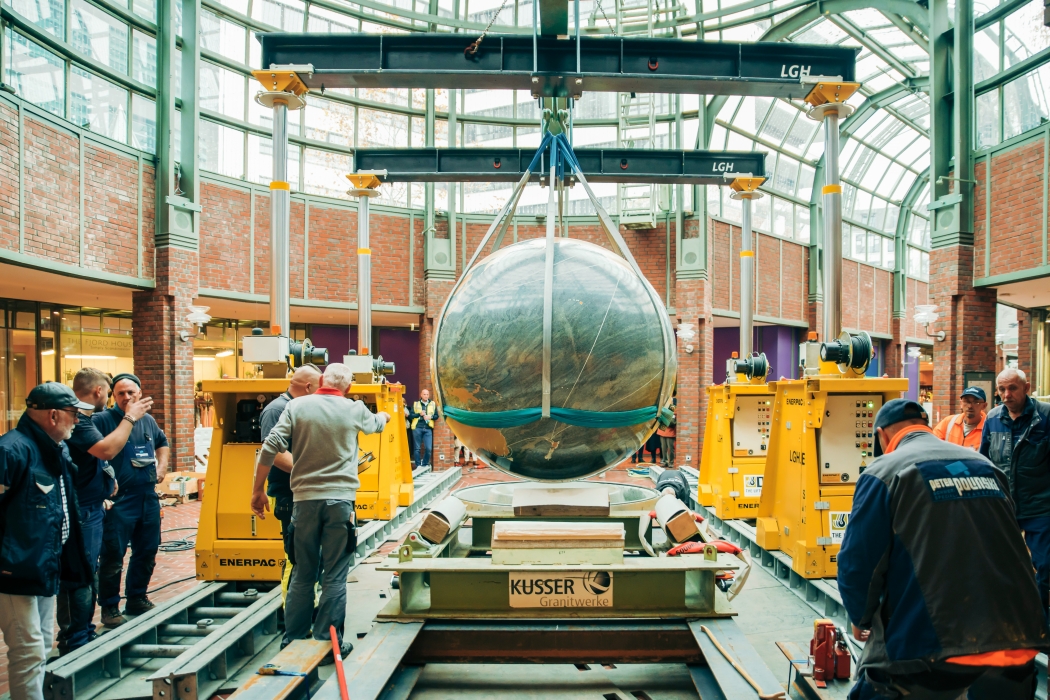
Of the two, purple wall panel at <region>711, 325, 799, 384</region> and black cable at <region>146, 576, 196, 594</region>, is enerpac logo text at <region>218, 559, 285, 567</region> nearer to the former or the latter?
black cable at <region>146, 576, 196, 594</region>

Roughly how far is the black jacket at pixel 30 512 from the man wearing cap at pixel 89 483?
0.93m

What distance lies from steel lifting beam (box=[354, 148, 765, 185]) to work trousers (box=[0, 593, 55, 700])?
256 inches

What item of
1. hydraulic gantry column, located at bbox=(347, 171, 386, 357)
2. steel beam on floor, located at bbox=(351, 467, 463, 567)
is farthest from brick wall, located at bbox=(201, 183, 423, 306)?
steel beam on floor, located at bbox=(351, 467, 463, 567)

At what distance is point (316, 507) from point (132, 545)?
213cm

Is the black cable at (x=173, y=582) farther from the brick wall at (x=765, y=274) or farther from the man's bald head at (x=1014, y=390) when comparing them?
the brick wall at (x=765, y=274)

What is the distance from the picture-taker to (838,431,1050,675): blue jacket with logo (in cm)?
233

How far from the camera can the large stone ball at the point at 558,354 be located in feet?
9.26

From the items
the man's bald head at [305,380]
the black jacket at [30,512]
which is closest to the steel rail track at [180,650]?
the black jacket at [30,512]

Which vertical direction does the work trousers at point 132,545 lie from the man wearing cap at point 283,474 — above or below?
below

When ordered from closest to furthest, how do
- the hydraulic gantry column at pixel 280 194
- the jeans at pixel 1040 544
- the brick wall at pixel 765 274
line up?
the jeans at pixel 1040 544, the hydraulic gantry column at pixel 280 194, the brick wall at pixel 765 274

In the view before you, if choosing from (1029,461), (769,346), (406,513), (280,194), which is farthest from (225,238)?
(769,346)

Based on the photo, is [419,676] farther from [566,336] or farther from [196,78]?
[196,78]

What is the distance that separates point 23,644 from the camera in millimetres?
3234

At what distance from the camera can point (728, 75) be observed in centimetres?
590
